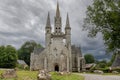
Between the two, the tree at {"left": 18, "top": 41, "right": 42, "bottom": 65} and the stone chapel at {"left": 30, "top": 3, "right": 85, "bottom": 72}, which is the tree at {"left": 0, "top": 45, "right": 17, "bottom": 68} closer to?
the stone chapel at {"left": 30, "top": 3, "right": 85, "bottom": 72}

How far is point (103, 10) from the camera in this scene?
79.8 feet

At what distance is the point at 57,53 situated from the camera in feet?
268

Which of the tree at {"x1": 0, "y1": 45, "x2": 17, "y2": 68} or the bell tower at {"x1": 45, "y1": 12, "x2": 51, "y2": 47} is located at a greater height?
the bell tower at {"x1": 45, "y1": 12, "x2": 51, "y2": 47}

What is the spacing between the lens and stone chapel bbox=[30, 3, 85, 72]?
80938 millimetres

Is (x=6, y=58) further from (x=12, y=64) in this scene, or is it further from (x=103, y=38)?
(x=103, y=38)

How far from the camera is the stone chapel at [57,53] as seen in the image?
80.9m

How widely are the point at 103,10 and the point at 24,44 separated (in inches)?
4146

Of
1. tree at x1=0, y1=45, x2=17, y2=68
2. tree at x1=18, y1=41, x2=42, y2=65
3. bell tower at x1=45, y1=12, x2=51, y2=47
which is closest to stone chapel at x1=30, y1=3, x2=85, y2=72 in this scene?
bell tower at x1=45, y1=12, x2=51, y2=47

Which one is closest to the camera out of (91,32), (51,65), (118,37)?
(118,37)

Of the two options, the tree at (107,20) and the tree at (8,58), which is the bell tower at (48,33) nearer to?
the tree at (8,58)

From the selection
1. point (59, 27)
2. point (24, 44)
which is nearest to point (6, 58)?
point (59, 27)

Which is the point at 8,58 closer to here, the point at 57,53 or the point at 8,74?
the point at 57,53

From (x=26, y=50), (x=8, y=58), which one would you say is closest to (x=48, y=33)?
(x=8, y=58)

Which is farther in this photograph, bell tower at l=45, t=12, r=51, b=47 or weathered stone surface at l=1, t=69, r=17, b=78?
bell tower at l=45, t=12, r=51, b=47
